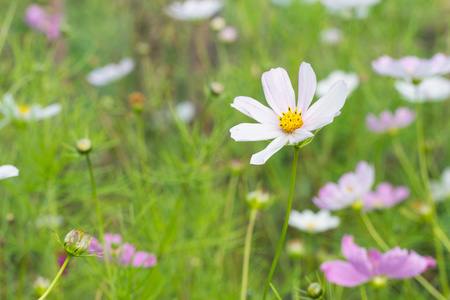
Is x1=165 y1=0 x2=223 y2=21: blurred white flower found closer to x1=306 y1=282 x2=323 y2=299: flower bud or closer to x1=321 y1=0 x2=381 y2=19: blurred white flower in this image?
x1=321 y1=0 x2=381 y2=19: blurred white flower

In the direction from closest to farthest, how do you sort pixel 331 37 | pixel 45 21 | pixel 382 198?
pixel 382 198 < pixel 45 21 < pixel 331 37

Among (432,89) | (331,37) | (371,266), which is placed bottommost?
(371,266)

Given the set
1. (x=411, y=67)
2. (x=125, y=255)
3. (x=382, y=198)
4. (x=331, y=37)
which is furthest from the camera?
(x=331, y=37)

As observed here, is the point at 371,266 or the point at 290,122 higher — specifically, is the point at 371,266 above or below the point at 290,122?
below

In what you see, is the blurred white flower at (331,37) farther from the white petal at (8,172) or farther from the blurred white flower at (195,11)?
the white petal at (8,172)

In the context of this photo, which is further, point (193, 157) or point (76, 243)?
point (193, 157)

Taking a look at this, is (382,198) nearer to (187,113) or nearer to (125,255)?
(125,255)

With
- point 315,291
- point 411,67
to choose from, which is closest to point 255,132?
point 315,291

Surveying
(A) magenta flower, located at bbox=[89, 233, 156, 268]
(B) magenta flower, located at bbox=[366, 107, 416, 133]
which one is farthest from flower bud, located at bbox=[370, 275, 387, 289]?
(B) magenta flower, located at bbox=[366, 107, 416, 133]
